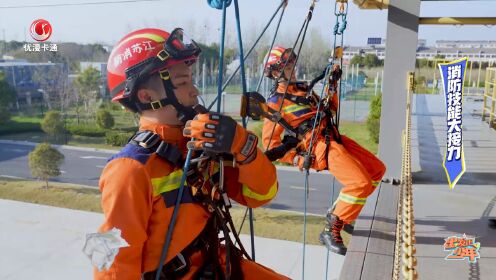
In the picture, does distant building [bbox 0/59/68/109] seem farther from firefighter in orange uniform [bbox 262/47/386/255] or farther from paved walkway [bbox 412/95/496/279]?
firefighter in orange uniform [bbox 262/47/386/255]

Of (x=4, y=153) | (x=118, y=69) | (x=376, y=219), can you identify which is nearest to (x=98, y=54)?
(x=4, y=153)

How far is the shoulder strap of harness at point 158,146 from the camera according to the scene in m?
1.22

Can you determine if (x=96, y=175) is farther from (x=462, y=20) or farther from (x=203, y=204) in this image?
(x=203, y=204)

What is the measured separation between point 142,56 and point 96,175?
11188 mm

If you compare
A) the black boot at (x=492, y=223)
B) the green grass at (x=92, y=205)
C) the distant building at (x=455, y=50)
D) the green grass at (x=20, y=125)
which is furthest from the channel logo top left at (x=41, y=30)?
the black boot at (x=492, y=223)

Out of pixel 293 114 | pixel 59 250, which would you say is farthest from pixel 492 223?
pixel 59 250

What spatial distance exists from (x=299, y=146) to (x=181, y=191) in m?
1.98

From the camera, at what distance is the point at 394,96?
4234 mm

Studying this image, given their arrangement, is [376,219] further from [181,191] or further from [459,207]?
[181,191]

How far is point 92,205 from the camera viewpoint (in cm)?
995

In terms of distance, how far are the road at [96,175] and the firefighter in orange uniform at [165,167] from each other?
8.16 meters

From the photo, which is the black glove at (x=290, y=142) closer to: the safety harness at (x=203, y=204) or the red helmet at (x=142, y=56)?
the safety harness at (x=203, y=204)

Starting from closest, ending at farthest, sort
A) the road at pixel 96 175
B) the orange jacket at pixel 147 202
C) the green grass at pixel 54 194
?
the orange jacket at pixel 147 202, the road at pixel 96 175, the green grass at pixel 54 194

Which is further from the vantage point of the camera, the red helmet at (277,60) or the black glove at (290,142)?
the red helmet at (277,60)
